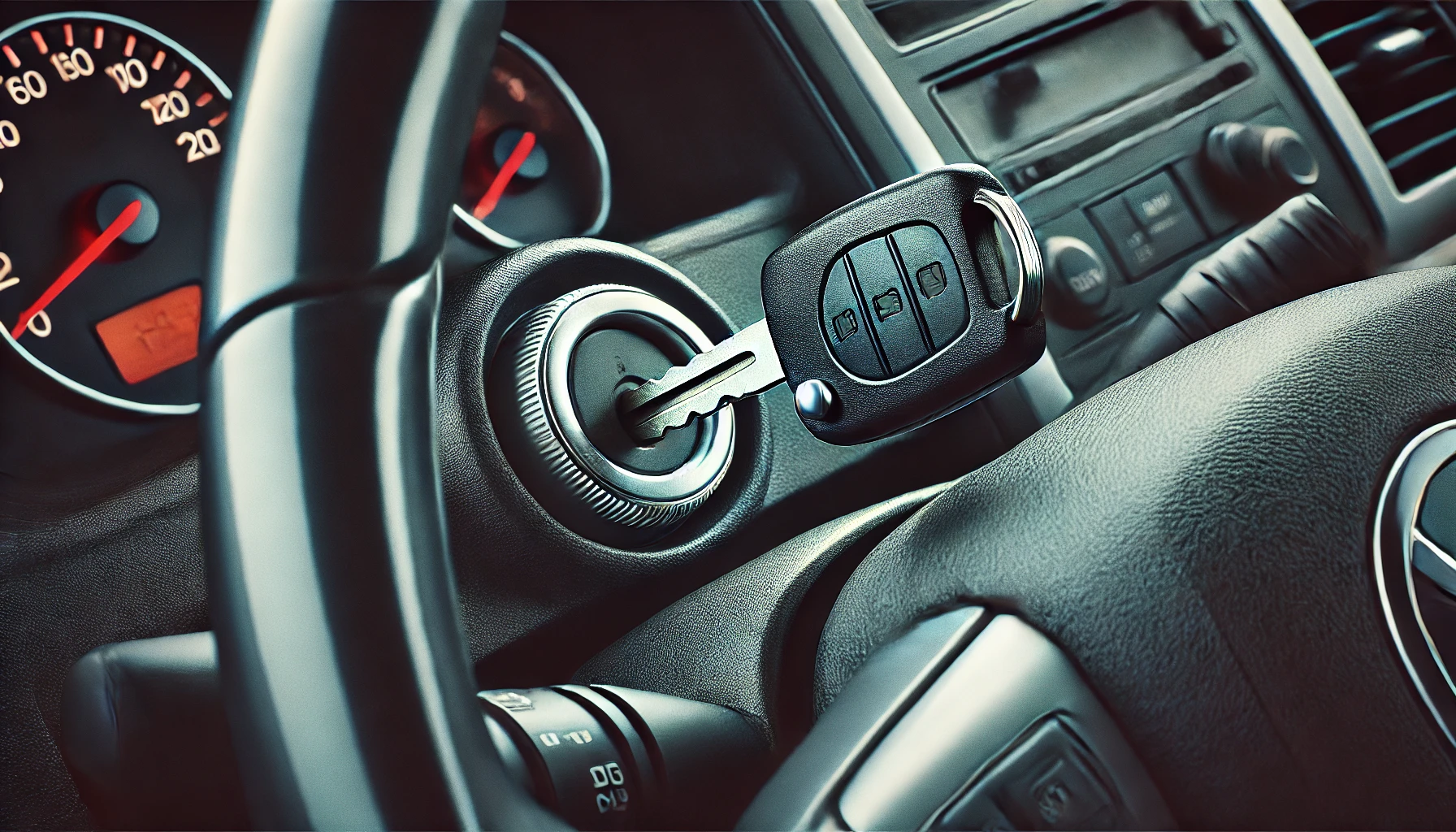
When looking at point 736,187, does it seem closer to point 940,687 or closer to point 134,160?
point 134,160

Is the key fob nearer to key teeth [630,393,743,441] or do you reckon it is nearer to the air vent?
key teeth [630,393,743,441]

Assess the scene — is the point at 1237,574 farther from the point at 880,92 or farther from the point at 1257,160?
the point at 1257,160

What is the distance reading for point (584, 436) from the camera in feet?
2.25

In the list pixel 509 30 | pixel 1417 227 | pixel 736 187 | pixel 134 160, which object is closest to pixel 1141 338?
pixel 736 187

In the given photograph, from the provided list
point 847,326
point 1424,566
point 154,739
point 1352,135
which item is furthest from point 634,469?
point 1352,135

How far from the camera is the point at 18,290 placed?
695 millimetres

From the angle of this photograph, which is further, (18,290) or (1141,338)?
(1141,338)

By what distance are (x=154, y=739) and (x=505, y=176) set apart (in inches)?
21.3

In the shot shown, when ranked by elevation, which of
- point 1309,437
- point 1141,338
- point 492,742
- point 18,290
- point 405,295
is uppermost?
point 18,290

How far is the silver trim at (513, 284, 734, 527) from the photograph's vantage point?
0.68m

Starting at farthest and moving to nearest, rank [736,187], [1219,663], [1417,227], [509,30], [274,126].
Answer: [1417,227] → [736,187] → [509,30] → [1219,663] → [274,126]

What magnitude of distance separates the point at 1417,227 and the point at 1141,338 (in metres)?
0.49

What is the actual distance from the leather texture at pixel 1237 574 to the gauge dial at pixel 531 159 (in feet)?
1.61

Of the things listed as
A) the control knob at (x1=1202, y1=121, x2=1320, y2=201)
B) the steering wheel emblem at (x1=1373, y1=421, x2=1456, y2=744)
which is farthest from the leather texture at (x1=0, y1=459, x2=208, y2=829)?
the control knob at (x1=1202, y1=121, x2=1320, y2=201)
